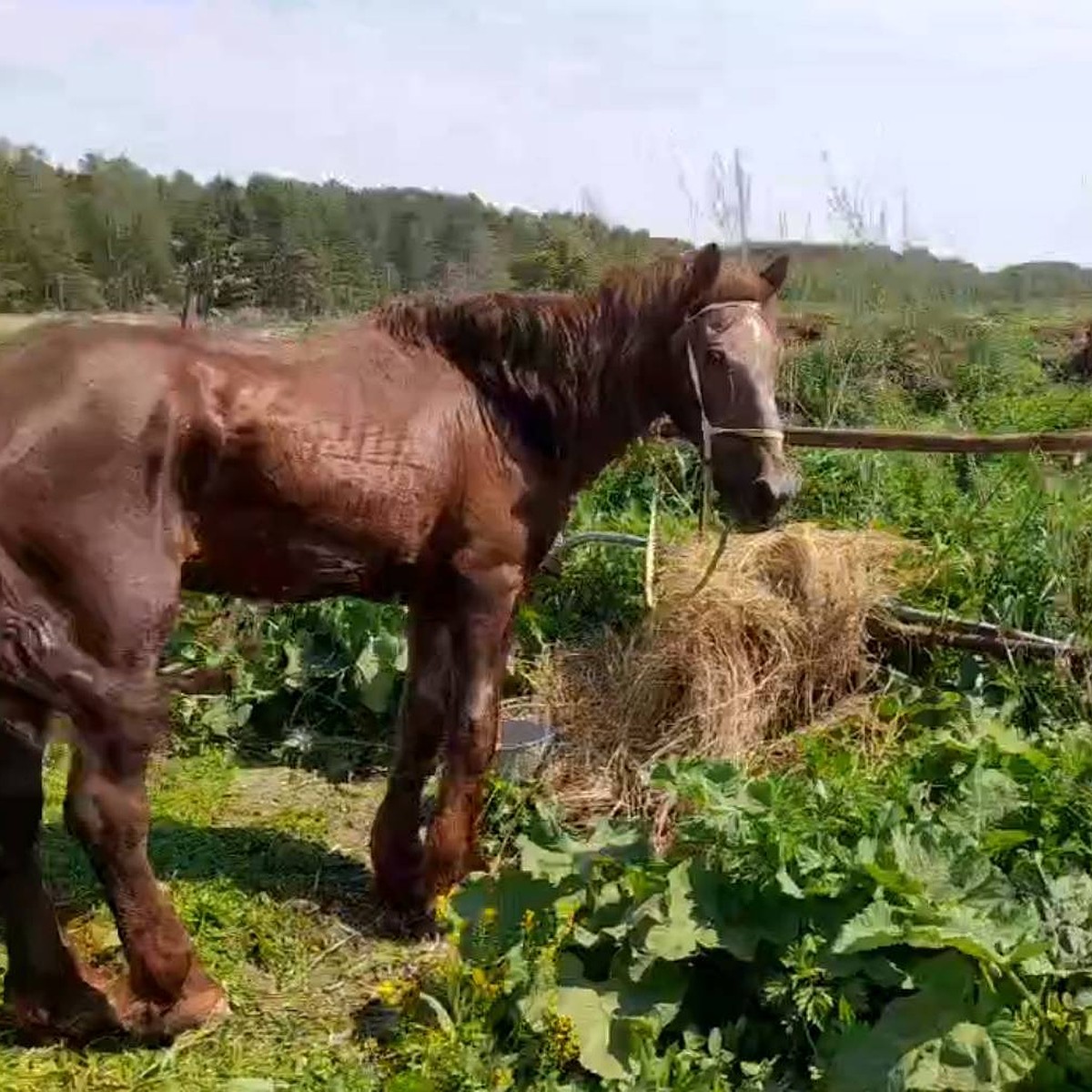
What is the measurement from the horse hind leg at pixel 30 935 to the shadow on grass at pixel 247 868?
2.27 feet

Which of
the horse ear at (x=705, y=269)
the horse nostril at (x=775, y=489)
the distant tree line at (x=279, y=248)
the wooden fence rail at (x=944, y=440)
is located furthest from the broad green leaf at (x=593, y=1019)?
the distant tree line at (x=279, y=248)

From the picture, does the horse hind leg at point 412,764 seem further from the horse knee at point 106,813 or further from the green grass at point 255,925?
the horse knee at point 106,813

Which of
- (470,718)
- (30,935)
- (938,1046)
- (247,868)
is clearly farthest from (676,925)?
(247,868)

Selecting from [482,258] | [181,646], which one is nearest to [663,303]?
[181,646]

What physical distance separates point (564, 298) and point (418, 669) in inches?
53.1

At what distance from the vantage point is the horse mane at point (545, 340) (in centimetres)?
433

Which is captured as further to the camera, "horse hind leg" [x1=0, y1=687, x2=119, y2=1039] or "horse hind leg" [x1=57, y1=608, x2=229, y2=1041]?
"horse hind leg" [x1=0, y1=687, x2=119, y2=1039]

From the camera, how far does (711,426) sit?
4.22 meters

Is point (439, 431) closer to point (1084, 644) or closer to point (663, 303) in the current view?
point (663, 303)

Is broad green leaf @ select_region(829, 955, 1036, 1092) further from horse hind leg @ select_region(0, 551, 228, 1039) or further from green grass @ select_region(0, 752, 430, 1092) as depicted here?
horse hind leg @ select_region(0, 551, 228, 1039)

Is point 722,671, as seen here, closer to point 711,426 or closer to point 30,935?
point 711,426

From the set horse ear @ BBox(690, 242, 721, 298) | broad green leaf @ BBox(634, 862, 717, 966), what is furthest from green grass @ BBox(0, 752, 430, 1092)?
horse ear @ BBox(690, 242, 721, 298)

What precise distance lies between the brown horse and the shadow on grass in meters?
0.18

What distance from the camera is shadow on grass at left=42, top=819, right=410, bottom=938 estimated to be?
14.8 feet
